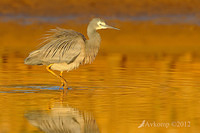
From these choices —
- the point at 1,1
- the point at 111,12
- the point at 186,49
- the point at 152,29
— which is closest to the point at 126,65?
the point at 186,49

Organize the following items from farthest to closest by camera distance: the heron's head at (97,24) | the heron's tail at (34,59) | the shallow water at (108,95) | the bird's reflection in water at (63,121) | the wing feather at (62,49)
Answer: the heron's head at (97,24) < the heron's tail at (34,59) < the wing feather at (62,49) < the shallow water at (108,95) < the bird's reflection in water at (63,121)

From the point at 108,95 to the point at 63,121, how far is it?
2722 mm

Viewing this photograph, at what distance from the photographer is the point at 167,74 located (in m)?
14.6

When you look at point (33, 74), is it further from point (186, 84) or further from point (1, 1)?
point (1, 1)

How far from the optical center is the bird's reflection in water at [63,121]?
8141 mm

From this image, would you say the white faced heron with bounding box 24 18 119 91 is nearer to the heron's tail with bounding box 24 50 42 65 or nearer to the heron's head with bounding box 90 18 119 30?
the heron's tail with bounding box 24 50 42 65

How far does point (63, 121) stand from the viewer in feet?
28.1

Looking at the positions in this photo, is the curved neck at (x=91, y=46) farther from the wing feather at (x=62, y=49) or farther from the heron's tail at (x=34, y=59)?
the heron's tail at (x=34, y=59)

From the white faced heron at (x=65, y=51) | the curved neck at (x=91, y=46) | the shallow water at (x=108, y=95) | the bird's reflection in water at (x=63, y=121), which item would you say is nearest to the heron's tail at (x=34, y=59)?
the white faced heron at (x=65, y=51)

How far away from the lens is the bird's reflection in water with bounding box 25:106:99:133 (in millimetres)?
8141

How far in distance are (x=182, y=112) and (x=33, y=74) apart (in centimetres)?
583

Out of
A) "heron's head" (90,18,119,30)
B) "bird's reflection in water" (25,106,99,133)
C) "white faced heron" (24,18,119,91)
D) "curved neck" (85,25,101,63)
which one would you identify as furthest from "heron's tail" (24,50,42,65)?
"bird's reflection in water" (25,106,99,133)

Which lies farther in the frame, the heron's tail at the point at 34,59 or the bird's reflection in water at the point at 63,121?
the heron's tail at the point at 34,59

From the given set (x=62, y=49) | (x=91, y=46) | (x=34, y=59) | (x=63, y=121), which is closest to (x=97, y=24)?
(x=91, y=46)
